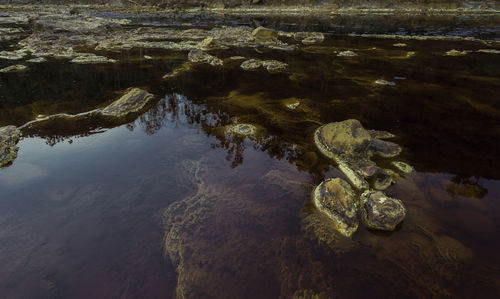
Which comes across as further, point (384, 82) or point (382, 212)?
point (384, 82)

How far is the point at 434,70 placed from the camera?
14.4 metres

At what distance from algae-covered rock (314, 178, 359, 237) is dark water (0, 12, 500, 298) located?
211mm

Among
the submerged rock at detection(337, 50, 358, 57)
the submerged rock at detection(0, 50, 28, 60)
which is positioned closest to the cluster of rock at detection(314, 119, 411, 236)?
the submerged rock at detection(337, 50, 358, 57)

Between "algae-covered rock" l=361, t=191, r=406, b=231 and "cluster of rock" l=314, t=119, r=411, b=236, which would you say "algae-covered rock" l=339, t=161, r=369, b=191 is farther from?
"algae-covered rock" l=361, t=191, r=406, b=231

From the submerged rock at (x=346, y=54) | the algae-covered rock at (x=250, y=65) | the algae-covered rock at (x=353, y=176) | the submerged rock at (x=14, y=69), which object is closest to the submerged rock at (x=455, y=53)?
the submerged rock at (x=346, y=54)

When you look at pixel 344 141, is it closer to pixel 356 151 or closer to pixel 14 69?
pixel 356 151

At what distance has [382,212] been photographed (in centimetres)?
471

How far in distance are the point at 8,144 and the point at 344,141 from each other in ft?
31.2

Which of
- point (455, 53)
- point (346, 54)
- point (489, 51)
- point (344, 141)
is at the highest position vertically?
point (489, 51)

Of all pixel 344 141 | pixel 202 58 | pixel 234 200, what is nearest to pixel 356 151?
pixel 344 141

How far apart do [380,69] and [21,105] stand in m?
17.8

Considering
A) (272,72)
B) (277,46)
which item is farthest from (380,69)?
(277,46)

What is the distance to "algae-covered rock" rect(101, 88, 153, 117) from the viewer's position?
30.6 feet

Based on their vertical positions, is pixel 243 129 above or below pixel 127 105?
below
